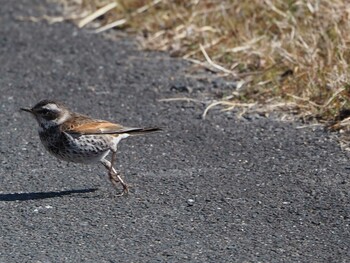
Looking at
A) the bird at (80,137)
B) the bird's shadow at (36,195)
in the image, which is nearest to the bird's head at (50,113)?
the bird at (80,137)

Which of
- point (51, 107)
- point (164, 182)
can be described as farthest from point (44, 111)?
point (164, 182)

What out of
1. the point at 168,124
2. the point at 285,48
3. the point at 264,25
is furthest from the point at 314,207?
the point at 264,25

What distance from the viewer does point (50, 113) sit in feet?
25.1

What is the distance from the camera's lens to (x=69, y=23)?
12.0 m

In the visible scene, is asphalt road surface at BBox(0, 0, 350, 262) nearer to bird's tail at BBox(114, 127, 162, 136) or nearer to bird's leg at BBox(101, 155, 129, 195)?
bird's leg at BBox(101, 155, 129, 195)

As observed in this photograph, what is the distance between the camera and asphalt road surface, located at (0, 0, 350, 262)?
6.42m

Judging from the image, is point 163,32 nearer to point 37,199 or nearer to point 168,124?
point 168,124

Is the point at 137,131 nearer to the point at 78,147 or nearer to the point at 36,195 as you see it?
the point at 78,147

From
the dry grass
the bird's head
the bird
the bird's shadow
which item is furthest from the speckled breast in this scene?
the dry grass

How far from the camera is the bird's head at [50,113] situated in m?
7.64

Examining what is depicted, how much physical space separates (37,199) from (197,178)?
1.18 meters

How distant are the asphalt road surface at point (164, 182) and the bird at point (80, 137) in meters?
0.22

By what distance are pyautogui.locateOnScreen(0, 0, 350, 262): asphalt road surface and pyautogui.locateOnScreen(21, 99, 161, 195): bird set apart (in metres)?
0.22

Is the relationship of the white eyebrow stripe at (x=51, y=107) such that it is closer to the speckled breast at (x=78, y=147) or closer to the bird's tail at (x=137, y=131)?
the speckled breast at (x=78, y=147)
